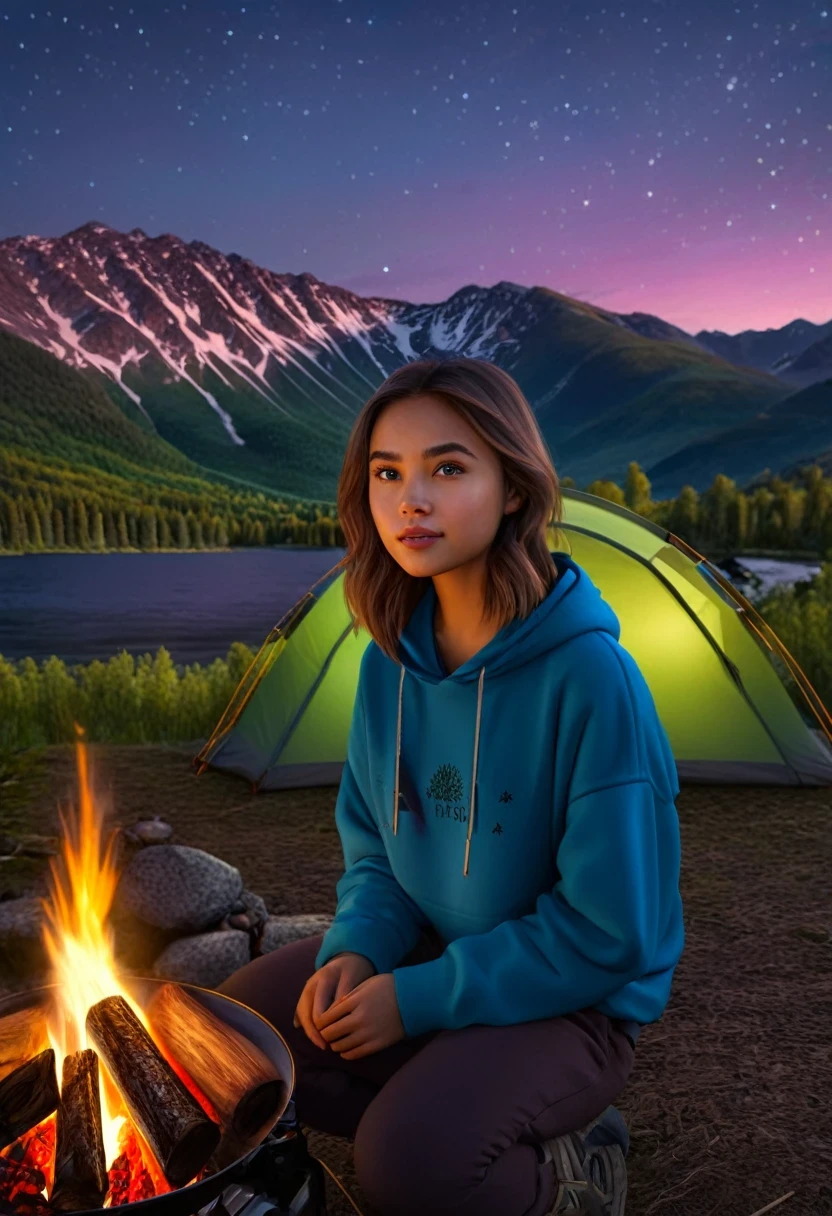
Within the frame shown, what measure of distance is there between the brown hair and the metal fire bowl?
0.75 m

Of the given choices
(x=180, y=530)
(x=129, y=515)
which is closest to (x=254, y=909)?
(x=129, y=515)

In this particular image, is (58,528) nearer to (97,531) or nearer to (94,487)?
(97,531)

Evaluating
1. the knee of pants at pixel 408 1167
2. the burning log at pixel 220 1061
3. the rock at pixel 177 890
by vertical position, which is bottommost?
the rock at pixel 177 890

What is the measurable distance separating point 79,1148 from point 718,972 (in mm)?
2723

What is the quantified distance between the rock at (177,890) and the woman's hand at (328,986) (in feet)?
5.94

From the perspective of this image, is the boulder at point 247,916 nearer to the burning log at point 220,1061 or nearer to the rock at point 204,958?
the rock at point 204,958

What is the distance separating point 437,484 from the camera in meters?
1.71

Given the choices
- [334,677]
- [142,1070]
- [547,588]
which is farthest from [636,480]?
[142,1070]

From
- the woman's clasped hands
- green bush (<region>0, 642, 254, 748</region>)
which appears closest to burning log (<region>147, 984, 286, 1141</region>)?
the woman's clasped hands

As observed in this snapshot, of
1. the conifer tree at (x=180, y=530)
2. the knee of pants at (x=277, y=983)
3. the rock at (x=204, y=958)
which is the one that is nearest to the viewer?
the knee of pants at (x=277, y=983)

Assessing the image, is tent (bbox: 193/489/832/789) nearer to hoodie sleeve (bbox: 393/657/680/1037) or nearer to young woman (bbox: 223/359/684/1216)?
young woman (bbox: 223/359/684/1216)

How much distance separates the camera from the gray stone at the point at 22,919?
3479 mm

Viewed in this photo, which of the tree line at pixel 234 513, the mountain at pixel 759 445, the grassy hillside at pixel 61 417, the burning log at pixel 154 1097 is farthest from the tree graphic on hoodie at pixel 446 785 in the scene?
the mountain at pixel 759 445

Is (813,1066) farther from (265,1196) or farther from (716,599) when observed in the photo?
(716,599)
